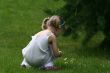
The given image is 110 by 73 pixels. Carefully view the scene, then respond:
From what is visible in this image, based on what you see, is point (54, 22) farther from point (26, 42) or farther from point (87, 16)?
point (26, 42)

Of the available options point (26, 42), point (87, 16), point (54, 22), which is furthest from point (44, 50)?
point (26, 42)

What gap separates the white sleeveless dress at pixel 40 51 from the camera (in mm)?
8391

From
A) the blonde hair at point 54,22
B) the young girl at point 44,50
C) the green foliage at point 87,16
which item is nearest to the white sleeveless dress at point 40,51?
the young girl at point 44,50

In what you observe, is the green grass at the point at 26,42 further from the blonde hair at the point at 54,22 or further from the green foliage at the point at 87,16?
the blonde hair at the point at 54,22

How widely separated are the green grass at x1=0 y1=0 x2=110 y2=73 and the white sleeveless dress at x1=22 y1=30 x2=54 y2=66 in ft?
0.61

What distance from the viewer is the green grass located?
8634 mm

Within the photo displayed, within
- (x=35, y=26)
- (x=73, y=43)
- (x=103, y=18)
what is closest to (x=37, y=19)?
(x=35, y=26)

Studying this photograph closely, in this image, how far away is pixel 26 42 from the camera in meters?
13.6

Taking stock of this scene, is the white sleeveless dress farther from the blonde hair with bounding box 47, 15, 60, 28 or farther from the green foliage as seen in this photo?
the green foliage

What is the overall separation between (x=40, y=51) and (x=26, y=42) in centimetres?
516

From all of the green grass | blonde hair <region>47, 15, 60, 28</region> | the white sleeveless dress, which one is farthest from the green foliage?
the white sleeveless dress

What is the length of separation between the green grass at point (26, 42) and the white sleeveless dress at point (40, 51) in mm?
186

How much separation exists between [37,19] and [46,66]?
9.21 meters

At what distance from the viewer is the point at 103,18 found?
11.3m
